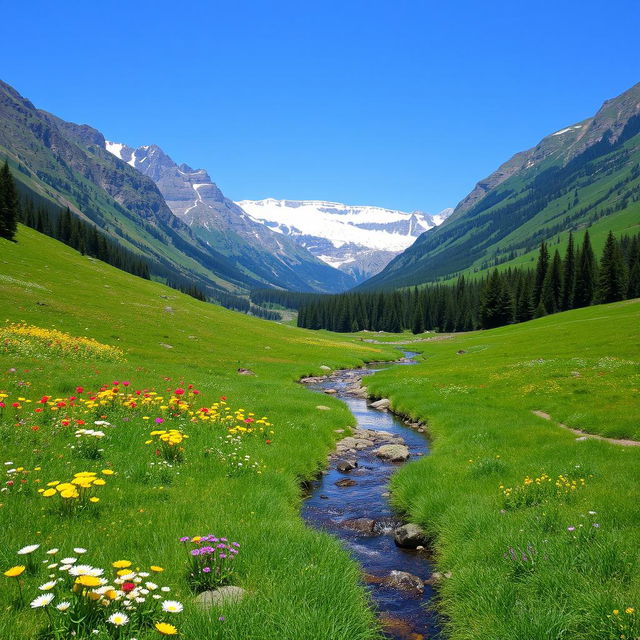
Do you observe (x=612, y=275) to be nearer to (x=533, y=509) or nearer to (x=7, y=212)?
(x=533, y=509)

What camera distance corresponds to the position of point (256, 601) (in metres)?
6.26

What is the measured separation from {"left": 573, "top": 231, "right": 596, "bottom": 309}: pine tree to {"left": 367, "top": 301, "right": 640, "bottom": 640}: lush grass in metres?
95.9

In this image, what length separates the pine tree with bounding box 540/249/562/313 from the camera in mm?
116062

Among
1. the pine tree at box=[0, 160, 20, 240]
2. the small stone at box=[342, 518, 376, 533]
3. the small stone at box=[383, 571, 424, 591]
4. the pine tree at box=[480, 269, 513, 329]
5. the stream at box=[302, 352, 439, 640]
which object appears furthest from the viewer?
the pine tree at box=[480, 269, 513, 329]

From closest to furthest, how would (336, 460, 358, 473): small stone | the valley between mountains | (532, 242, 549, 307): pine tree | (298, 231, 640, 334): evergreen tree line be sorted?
the valley between mountains
(336, 460, 358, 473): small stone
(298, 231, 640, 334): evergreen tree line
(532, 242, 549, 307): pine tree

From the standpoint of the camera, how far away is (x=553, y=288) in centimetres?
11700

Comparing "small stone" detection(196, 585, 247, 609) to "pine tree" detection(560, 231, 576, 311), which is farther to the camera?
"pine tree" detection(560, 231, 576, 311)

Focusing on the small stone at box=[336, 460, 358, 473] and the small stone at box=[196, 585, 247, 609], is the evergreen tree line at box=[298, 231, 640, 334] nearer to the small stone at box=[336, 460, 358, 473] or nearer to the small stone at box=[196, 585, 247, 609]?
the small stone at box=[336, 460, 358, 473]

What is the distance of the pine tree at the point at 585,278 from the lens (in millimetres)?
108938

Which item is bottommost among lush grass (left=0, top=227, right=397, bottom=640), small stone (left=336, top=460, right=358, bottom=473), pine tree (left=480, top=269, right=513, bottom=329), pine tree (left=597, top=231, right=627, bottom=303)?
small stone (left=336, top=460, right=358, bottom=473)

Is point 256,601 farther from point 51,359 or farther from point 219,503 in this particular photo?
point 51,359

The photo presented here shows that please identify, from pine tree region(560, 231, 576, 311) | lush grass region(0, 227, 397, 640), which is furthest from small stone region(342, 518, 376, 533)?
pine tree region(560, 231, 576, 311)

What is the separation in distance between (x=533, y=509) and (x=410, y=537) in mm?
3292

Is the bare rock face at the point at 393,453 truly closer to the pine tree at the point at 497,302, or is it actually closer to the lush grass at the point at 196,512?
the lush grass at the point at 196,512
